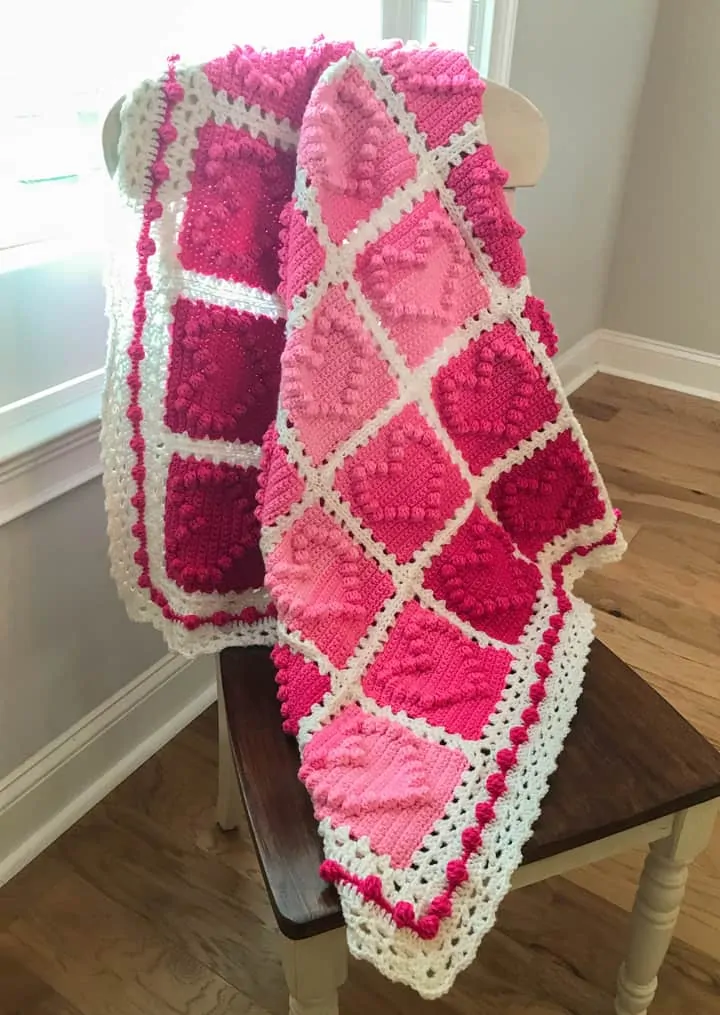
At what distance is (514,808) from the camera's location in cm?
76

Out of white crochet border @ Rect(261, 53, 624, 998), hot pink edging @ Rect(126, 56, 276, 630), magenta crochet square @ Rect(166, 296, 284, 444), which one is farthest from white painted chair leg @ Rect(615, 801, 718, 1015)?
magenta crochet square @ Rect(166, 296, 284, 444)

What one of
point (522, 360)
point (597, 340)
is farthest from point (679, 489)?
point (522, 360)

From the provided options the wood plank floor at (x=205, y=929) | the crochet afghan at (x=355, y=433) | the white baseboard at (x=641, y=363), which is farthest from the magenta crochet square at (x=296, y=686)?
the white baseboard at (x=641, y=363)

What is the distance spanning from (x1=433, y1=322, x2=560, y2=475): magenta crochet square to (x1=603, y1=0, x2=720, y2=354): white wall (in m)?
1.56

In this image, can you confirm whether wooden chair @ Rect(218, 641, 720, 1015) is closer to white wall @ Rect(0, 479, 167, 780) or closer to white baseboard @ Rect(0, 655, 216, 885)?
white wall @ Rect(0, 479, 167, 780)

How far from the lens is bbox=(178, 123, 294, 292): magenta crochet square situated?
79 cm

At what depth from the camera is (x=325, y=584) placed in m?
0.85

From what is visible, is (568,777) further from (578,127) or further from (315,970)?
(578,127)

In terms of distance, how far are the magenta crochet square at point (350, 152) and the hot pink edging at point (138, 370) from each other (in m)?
0.12

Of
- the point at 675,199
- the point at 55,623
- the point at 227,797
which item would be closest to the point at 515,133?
the point at 55,623

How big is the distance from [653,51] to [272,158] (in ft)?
5.57

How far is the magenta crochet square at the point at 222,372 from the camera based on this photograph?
81 centimetres

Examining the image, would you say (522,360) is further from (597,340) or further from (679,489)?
(597,340)

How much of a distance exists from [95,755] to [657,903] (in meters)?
0.76
